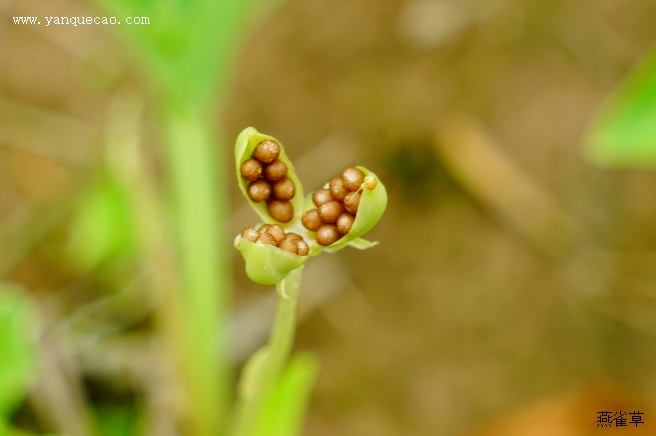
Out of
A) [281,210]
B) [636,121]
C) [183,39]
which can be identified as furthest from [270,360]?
[636,121]

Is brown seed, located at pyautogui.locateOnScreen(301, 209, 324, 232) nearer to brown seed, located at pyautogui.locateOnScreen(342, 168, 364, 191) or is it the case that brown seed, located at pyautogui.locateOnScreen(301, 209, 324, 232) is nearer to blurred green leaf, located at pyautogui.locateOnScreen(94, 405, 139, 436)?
brown seed, located at pyautogui.locateOnScreen(342, 168, 364, 191)

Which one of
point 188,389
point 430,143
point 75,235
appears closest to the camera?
point 188,389

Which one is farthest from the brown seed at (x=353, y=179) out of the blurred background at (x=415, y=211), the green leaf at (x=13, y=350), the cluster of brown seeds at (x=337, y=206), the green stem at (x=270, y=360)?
the blurred background at (x=415, y=211)

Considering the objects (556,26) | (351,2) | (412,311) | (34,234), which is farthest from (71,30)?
(556,26)

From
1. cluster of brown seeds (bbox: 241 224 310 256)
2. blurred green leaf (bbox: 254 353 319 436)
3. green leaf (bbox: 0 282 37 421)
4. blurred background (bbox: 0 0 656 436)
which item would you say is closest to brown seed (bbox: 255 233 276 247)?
cluster of brown seeds (bbox: 241 224 310 256)

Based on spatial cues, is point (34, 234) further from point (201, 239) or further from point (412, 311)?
point (412, 311)

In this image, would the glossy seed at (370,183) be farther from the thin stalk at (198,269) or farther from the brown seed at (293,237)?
the thin stalk at (198,269)
